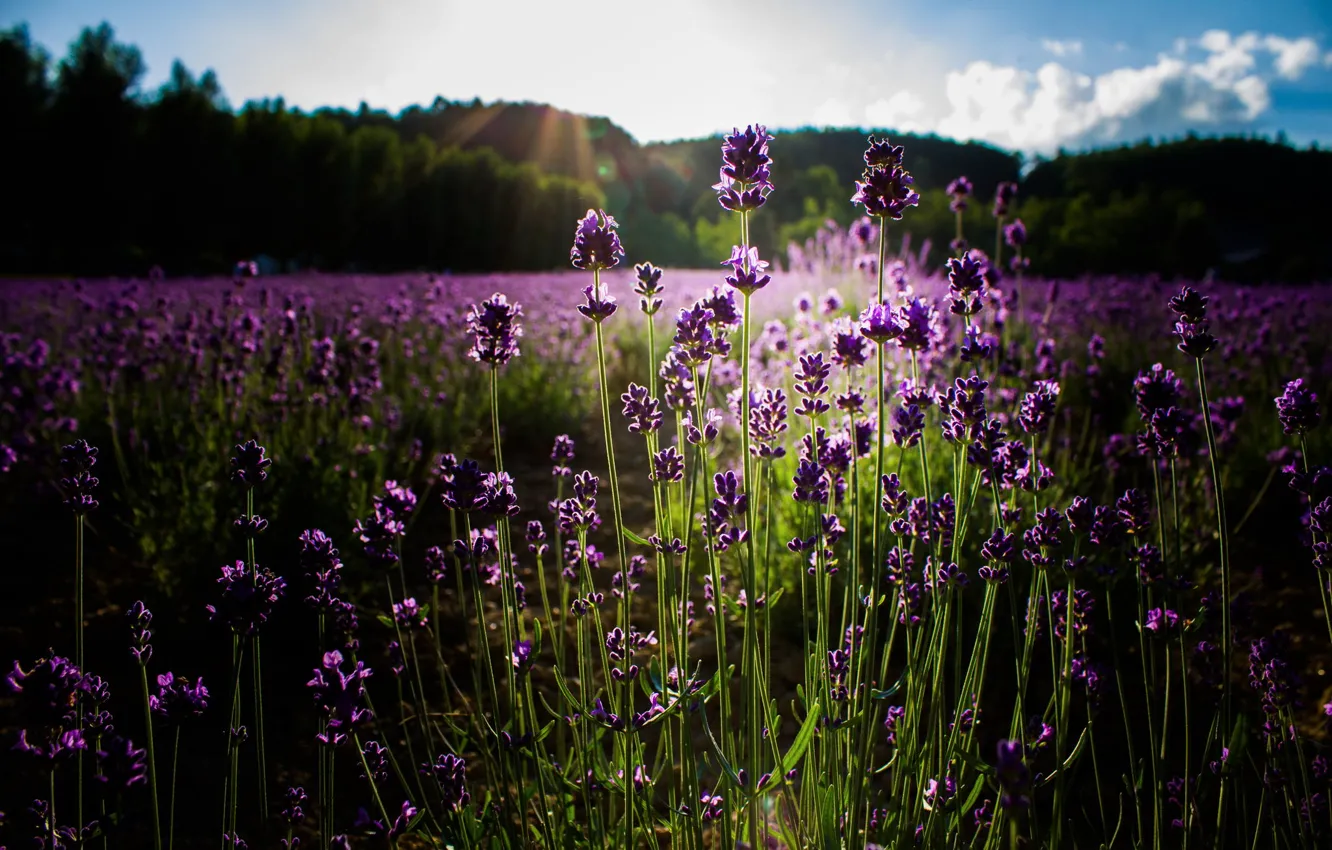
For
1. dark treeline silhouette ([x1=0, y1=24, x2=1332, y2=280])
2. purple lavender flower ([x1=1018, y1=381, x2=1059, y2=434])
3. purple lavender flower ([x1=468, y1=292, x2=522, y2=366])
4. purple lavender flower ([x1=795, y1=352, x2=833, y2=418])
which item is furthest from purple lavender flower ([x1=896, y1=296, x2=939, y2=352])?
dark treeline silhouette ([x1=0, y1=24, x2=1332, y2=280])

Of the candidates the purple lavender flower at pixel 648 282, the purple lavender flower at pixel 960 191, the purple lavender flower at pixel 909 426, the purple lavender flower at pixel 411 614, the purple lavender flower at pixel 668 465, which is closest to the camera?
the purple lavender flower at pixel 648 282

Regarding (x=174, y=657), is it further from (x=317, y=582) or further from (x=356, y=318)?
(x=356, y=318)

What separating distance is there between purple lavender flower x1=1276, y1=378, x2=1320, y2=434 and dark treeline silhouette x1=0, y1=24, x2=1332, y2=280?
45.8 feet

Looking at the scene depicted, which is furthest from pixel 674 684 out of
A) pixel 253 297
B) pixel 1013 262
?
pixel 253 297

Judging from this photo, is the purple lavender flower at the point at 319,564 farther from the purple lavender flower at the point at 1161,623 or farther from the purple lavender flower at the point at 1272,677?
the purple lavender flower at the point at 1272,677

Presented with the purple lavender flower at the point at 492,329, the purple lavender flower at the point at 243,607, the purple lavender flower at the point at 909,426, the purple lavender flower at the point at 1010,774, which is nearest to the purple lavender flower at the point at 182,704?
the purple lavender flower at the point at 243,607

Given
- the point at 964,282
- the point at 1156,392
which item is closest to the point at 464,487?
the point at 964,282

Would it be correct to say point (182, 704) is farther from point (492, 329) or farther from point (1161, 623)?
point (1161, 623)

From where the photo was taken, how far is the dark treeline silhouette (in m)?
25.8

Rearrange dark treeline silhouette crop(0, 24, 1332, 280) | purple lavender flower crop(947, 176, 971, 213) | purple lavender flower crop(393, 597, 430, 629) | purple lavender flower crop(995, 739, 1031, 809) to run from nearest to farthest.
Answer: purple lavender flower crop(995, 739, 1031, 809) < purple lavender flower crop(393, 597, 430, 629) < purple lavender flower crop(947, 176, 971, 213) < dark treeline silhouette crop(0, 24, 1332, 280)

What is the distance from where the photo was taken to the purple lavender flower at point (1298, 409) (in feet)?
4.22

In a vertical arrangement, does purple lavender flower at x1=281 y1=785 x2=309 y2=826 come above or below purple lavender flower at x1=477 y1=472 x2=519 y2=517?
below

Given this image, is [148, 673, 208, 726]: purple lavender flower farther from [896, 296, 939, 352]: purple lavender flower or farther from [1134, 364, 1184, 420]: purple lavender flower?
[1134, 364, 1184, 420]: purple lavender flower

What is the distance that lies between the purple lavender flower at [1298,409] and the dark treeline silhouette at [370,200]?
45.8 feet
